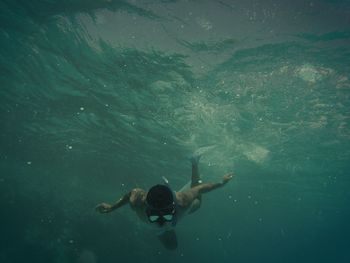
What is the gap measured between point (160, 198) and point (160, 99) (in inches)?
624

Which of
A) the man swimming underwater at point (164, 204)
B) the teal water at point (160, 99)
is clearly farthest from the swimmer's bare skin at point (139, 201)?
the teal water at point (160, 99)

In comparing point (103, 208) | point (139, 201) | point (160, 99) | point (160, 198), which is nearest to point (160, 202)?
point (160, 198)

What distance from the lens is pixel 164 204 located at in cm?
601

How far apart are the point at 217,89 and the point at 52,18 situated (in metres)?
10.5

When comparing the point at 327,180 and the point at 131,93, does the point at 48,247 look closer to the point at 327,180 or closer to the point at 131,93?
the point at 131,93

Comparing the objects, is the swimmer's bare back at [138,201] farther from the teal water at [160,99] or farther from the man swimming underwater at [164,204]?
the teal water at [160,99]

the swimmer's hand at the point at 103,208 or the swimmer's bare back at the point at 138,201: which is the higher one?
the swimmer's bare back at the point at 138,201

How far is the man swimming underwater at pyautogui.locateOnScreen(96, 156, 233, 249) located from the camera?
6.01 m

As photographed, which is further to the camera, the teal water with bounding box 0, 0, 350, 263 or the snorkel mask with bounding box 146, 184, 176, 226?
the teal water with bounding box 0, 0, 350, 263

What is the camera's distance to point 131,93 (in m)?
21.1

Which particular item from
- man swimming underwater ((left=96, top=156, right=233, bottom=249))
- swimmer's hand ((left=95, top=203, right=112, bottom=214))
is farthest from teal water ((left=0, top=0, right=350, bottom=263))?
swimmer's hand ((left=95, top=203, right=112, bottom=214))

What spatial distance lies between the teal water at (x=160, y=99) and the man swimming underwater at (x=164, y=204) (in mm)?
7247

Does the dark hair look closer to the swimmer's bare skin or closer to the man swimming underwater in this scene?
the man swimming underwater

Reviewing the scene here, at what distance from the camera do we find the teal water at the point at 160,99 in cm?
1425
